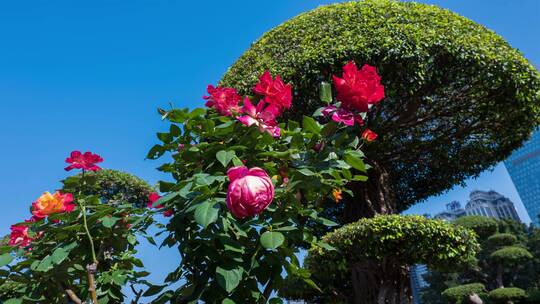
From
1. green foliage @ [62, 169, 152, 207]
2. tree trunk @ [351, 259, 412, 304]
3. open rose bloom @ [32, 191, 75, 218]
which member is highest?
green foliage @ [62, 169, 152, 207]

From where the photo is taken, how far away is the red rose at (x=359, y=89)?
1.52 metres

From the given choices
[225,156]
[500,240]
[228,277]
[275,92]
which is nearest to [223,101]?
[275,92]

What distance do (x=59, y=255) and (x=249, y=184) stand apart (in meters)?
0.76

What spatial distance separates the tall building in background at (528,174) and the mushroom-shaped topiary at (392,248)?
511ft

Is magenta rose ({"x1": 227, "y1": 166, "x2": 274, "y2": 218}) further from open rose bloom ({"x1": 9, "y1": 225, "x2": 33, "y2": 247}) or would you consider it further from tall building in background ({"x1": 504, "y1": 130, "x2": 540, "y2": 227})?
tall building in background ({"x1": 504, "y1": 130, "x2": 540, "y2": 227})

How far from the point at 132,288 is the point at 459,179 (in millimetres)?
7635

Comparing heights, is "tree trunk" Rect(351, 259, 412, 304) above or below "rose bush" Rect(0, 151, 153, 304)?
above

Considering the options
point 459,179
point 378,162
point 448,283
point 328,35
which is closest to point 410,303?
point 378,162

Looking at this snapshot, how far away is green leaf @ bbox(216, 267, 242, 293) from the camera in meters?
1.20

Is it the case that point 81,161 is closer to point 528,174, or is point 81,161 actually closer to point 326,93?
point 326,93

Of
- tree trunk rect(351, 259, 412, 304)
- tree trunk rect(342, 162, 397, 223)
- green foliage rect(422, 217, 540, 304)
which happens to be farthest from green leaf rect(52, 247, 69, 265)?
green foliage rect(422, 217, 540, 304)

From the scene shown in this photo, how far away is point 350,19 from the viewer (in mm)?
5773

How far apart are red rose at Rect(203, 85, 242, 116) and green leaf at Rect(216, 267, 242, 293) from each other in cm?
71

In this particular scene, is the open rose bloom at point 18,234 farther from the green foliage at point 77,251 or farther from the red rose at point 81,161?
the red rose at point 81,161
